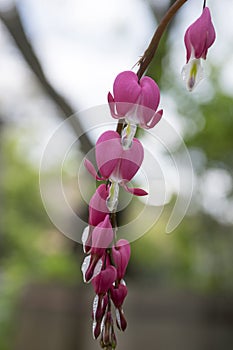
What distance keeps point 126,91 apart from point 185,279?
6283 mm

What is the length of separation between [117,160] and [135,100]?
52 millimetres

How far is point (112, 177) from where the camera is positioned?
0.53 m

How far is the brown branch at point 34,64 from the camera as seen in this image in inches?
115

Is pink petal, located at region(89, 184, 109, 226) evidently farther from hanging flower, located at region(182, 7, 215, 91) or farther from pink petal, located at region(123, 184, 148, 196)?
hanging flower, located at region(182, 7, 215, 91)

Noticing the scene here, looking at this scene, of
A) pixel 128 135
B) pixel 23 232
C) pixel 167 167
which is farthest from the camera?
pixel 23 232

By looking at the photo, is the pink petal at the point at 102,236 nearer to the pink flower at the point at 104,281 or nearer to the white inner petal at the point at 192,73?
the pink flower at the point at 104,281

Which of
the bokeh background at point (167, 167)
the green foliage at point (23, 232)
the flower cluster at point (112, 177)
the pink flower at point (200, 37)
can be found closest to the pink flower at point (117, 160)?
the flower cluster at point (112, 177)

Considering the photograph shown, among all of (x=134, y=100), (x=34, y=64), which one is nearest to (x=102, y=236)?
(x=134, y=100)

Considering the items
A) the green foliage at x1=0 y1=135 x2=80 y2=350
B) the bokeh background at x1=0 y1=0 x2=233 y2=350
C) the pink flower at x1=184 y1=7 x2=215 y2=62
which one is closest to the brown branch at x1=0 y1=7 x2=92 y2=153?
the bokeh background at x1=0 y1=0 x2=233 y2=350

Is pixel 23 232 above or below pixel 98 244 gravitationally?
above

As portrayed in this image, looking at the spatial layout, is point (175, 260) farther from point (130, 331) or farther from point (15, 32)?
point (15, 32)

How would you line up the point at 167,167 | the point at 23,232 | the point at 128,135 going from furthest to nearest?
the point at 23,232
the point at 167,167
the point at 128,135

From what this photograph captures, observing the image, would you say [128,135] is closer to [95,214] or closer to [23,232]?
[95,214]

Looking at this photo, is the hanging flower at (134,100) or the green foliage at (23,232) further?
the green foliage at (23,232)
